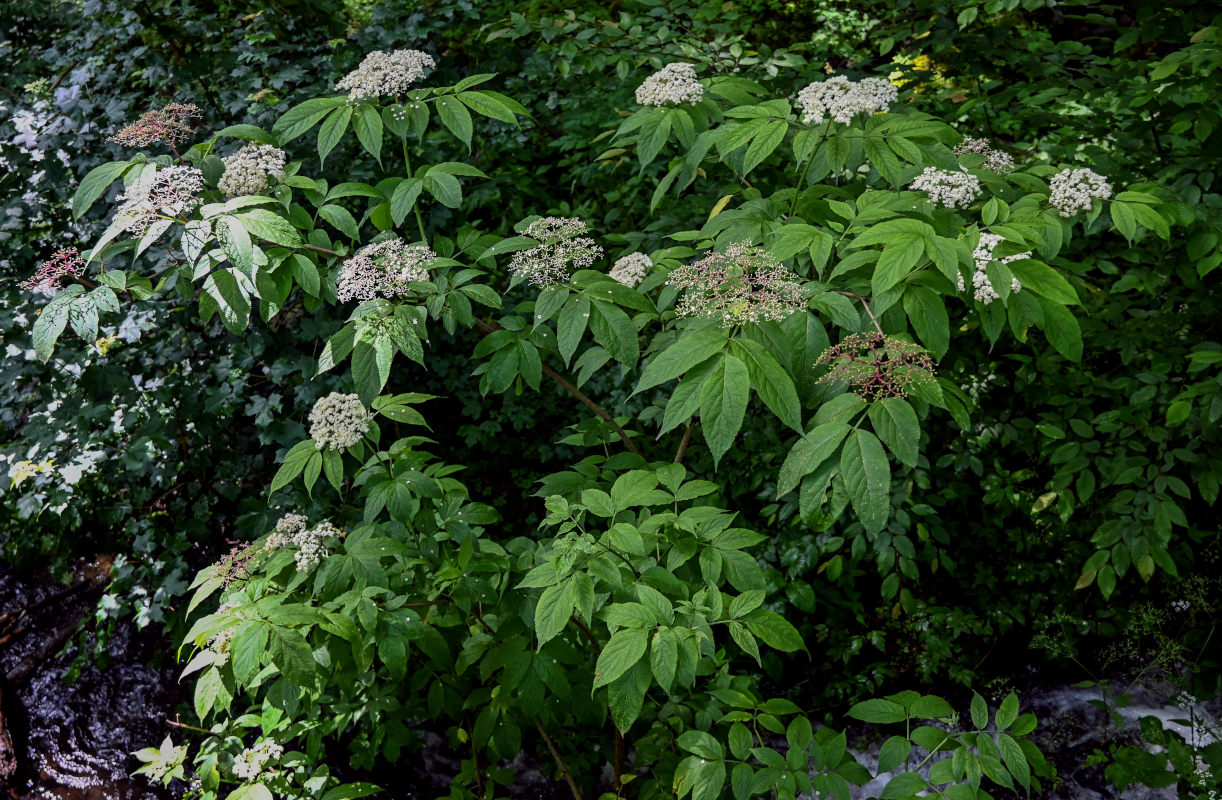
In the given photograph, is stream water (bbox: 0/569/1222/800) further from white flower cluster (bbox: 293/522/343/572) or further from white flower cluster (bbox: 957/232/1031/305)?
white flower cluster (bbox: 957/232/1031/305)

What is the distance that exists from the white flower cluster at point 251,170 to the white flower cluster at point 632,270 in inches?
34.3

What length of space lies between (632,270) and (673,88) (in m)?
0.48

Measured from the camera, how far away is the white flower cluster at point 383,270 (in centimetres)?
181

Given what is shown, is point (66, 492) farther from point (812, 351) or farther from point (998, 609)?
point (998, 609)

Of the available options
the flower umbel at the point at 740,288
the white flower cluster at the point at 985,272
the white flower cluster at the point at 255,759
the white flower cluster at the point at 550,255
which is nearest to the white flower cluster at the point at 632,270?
the white flower cluster at the point at 550,255

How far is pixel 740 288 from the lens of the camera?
1553 millimetres

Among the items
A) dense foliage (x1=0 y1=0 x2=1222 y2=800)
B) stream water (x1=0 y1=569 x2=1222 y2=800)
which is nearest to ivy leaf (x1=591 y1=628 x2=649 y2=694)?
dense foliage (x1=0 y1=0 x2=1222 y2=800)

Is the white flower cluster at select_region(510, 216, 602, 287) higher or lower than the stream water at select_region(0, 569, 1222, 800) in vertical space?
higher

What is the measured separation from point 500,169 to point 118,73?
6.08 feet

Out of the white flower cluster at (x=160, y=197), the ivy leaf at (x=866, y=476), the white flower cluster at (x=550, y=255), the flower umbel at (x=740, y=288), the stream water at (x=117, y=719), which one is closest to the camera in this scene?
the ivy leaf at (x=866, y=476)

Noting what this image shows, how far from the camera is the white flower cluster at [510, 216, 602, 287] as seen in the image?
190cm

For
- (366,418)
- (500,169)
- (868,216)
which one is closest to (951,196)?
(868,216)

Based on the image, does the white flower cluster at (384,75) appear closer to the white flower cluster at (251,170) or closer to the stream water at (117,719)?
the white flower cluster at (251,170)

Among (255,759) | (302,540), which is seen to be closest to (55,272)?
(302,540)
